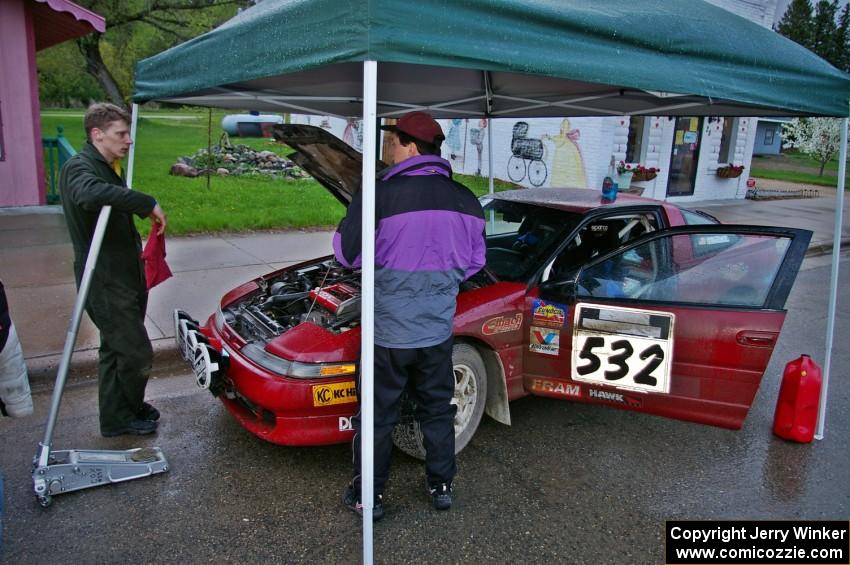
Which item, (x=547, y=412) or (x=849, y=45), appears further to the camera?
(x=849, y=45)

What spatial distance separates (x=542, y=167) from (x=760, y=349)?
42.1 ft

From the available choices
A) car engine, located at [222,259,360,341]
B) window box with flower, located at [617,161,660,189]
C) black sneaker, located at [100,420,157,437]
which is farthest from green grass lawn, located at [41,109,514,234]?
black sneaker, located at [100,420,157,437]

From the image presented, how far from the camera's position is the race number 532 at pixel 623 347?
348 cm

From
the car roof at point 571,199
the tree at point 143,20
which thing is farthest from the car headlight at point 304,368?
the tree at point 143,20

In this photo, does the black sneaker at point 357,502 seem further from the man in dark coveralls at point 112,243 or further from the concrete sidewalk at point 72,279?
the concrete sidewalk at point 72,279

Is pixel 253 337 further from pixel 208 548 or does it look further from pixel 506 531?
pixel 506 531

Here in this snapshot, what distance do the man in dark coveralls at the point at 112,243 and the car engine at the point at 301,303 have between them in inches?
22.2

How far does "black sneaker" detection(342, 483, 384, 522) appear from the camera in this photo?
3051 millimetres

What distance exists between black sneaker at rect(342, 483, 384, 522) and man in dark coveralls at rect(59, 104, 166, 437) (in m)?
1.44

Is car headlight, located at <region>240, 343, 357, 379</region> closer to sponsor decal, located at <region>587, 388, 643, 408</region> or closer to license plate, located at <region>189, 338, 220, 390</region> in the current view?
license plate, located at <region>189, 338, 220, 390</region>

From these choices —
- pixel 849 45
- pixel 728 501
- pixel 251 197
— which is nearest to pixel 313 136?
pixel 728 501

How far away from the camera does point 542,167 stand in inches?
619

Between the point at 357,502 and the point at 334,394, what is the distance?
55 centimetres

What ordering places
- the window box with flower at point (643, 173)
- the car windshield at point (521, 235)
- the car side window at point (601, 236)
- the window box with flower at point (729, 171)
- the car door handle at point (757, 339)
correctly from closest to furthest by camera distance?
1. the car door handle at point (757, 339)
2. the car windshield at point (521, 235)
3. the car side window at point (601, 236)
4. the window box with flower at point (643, 173)
5. the window box with flower at point (729, 171)
